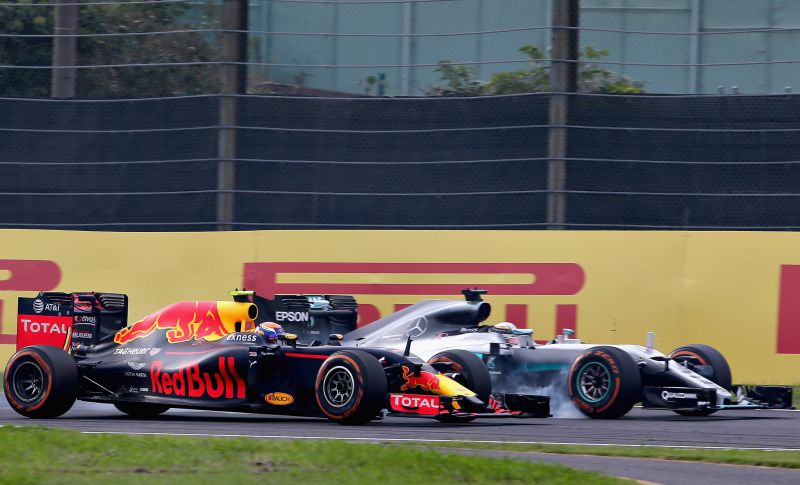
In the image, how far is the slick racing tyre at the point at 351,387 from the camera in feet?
35.6

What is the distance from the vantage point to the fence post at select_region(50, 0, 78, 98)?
17484 mm

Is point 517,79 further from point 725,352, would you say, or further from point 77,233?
point 77,233

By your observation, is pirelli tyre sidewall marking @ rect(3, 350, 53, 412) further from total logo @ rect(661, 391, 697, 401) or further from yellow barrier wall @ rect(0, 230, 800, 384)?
total logo @ rect(661, 391, 697, 401)

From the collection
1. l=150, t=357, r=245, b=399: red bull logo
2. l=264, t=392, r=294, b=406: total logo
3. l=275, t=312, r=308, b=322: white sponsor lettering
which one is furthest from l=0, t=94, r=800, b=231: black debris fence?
l=264, t=392, r=294, b=406: total logo

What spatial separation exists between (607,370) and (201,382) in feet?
11.7

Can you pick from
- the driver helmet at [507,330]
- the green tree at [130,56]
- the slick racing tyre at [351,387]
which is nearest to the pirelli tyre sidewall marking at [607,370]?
the driver helmet at [507,330]

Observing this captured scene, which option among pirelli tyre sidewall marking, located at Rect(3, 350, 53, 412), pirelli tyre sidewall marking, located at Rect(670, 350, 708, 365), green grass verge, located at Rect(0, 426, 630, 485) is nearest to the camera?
green grass verge, located at Rect(0, 426, 630, 485)

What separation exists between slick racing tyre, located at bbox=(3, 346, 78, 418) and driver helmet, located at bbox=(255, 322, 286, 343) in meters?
1.68

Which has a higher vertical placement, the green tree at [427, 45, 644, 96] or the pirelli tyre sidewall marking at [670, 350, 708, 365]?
the green tree at [427, 45, 644, 96]

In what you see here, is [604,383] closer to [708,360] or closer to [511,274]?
[708,360]

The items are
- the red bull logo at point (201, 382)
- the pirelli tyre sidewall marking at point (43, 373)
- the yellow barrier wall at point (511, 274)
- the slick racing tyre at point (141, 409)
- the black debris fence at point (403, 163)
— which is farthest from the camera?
the black debris fence at point (403, 163)

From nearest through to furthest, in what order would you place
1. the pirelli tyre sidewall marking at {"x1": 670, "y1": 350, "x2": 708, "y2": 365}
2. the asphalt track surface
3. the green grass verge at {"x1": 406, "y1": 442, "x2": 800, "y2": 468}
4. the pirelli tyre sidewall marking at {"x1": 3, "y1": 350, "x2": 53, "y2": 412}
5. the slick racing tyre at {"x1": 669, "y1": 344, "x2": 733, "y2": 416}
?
the asphalt track surface, the green grass verge at {"x1": 406, "y1": 442, "x2": 800, "y2": 468}, the pirelli tyre sidewall marking at {"x1": 3, "y1": 350, "x2": 53, "y2": 412}, the slick racing tyre at {"x1": 669, "y1": 344, "x2": 733, "y2": 416}, the pirelli tyre sidewall marking at {"x1": 670, "y1": 350, "x2": 708, "y2": 365}

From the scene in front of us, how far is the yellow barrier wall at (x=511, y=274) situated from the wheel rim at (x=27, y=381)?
4080 millimetres

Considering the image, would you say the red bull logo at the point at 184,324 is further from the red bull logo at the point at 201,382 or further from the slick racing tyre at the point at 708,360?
the slick racing tyre at the point at 708,360
